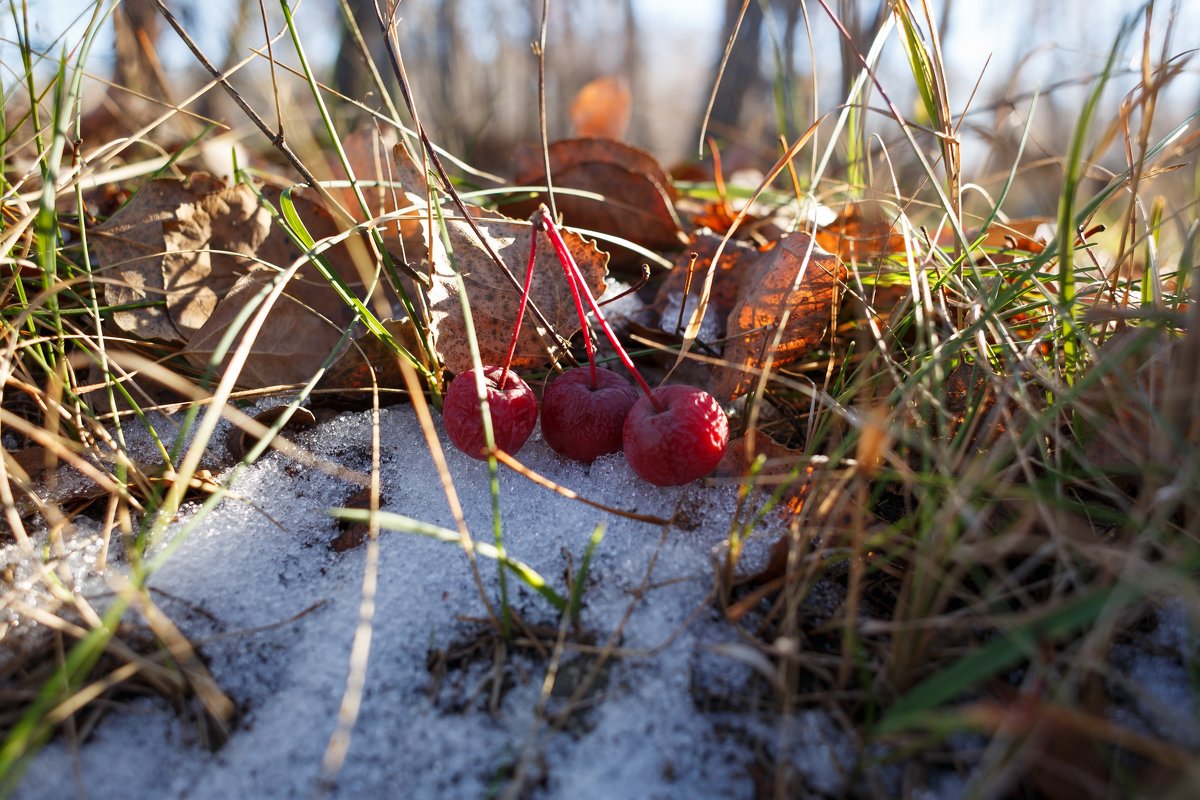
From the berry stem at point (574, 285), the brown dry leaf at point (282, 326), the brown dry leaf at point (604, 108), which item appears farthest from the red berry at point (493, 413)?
the brown dry leaf at point (604, 108)

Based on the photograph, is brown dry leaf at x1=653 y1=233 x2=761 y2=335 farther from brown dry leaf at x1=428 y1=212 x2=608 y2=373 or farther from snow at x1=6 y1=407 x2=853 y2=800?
snow at x1=6 y1=407 x2=853 y2=800

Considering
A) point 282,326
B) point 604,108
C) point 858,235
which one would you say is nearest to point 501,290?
point 282,326

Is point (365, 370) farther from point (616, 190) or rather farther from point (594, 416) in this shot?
Result: point (616, 190)

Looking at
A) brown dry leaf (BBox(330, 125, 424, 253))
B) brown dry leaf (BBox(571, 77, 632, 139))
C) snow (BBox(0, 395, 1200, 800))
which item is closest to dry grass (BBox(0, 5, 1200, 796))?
snow (BBox(0, 395, 1200, 800))

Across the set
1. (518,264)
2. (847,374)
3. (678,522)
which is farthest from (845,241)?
(678,522)

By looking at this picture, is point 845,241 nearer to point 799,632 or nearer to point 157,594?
point 799,632
